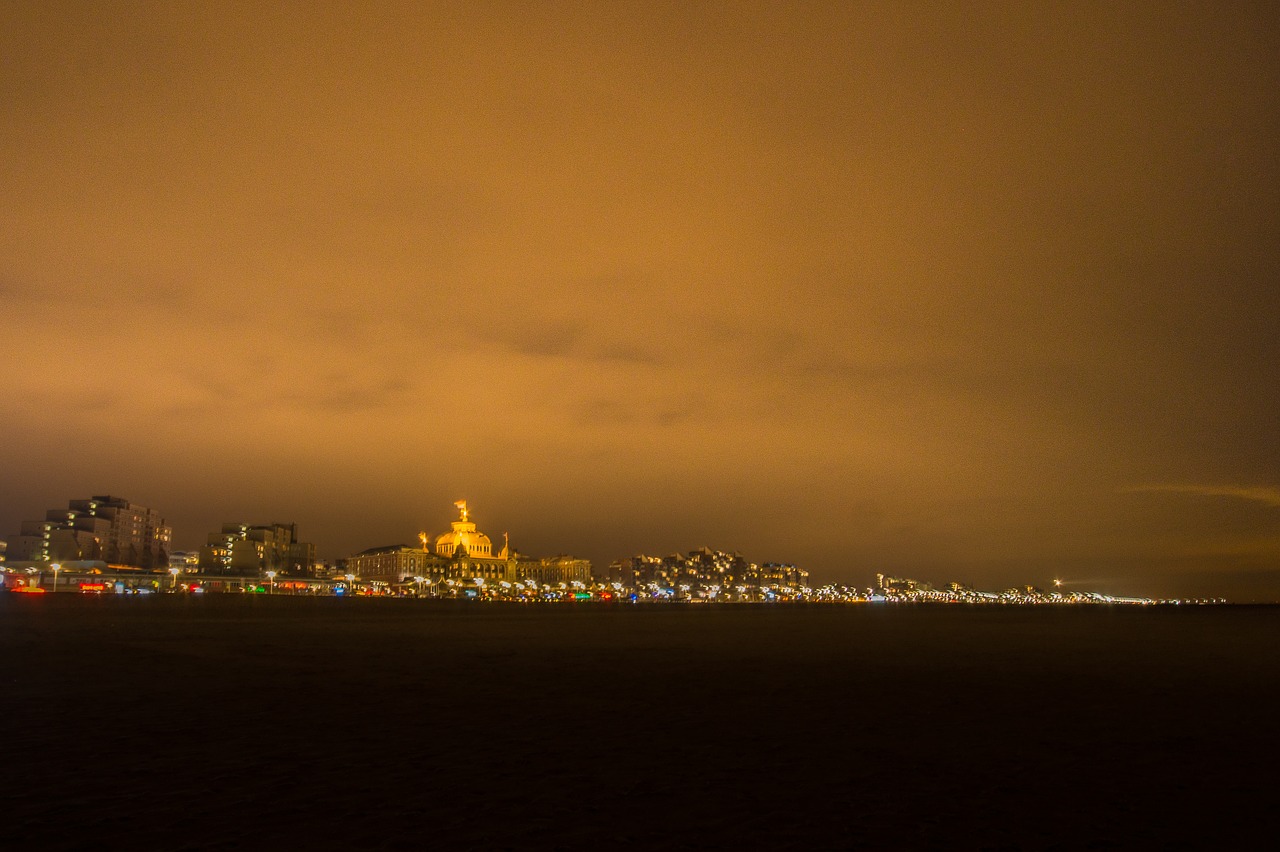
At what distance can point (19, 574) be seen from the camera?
17175cm

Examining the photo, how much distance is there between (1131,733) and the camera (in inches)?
701

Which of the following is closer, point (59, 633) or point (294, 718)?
point (294, 718)

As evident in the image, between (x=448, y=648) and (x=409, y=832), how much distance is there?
96.8 ft

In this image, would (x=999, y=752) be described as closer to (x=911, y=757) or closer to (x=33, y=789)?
(x=911, y=757)

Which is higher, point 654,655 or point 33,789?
point 33,789

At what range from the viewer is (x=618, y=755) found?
47.9 feet

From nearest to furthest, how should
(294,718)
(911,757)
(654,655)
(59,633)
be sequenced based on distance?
(911,757) → (294,718) → (654,655) → (59,633)

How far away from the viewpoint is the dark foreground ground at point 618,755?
10242 millimetres

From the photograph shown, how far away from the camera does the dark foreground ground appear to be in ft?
33.6

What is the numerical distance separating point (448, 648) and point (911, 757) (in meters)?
27.1

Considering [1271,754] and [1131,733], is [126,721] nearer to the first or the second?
[1131,733]

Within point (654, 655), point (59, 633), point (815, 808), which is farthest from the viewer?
point (59, 633)

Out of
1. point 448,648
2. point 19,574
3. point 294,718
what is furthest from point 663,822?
point 19,574

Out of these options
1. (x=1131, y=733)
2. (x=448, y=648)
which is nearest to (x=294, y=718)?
(x=1131, y=733)
